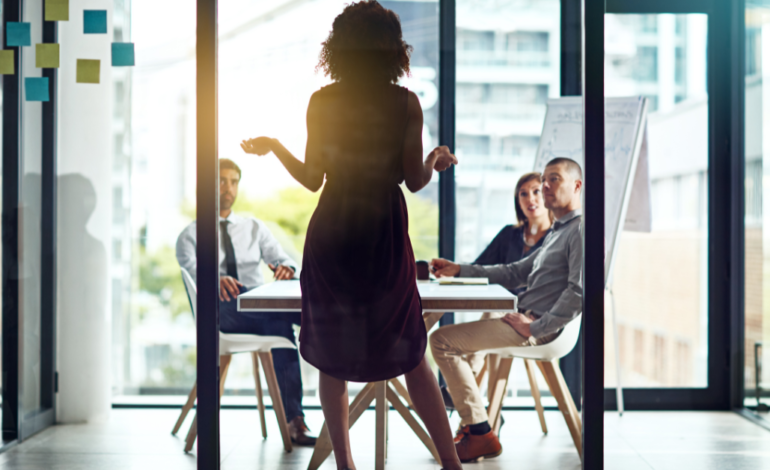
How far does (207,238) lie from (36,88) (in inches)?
53.8

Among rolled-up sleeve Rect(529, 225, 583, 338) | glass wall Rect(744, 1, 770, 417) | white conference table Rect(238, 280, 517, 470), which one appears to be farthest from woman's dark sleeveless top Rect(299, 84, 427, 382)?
glass wall Rect(744, 1, 770, 417)

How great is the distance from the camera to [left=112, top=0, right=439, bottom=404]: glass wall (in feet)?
8.72

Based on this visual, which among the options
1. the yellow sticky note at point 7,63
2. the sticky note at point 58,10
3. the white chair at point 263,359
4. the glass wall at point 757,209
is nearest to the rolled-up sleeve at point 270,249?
the white chair at point 263,359

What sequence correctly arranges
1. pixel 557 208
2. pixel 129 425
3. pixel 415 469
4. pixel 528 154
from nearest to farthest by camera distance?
1. pixel 415 469
2. pixel 557 208
3. pixel 129 425
4. pixel 528 154

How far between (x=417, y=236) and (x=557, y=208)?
0.67m

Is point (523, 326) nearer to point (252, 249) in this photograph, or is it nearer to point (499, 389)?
point (499, 389)

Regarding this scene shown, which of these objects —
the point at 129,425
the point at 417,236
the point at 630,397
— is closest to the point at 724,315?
the point at 630,397

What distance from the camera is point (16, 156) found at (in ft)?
9.27

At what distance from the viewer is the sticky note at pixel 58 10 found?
2504 mm

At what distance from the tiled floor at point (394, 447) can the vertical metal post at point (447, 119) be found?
909mm

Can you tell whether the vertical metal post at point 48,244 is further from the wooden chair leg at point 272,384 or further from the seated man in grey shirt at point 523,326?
the seated man in grey shirt at point 523,326

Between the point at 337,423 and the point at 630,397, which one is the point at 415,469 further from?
the point at 630,397

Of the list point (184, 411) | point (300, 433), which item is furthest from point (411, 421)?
point (184, 411)

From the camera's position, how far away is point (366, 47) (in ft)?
6.84
